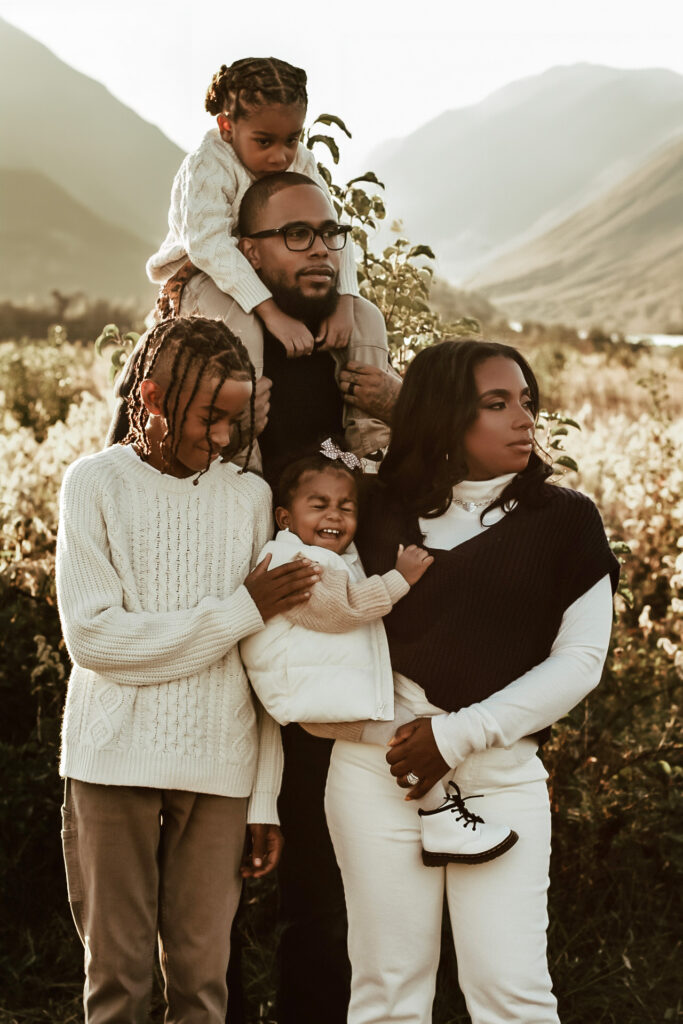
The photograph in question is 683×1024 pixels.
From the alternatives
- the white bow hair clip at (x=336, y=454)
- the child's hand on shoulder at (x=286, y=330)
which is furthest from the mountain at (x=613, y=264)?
the white bow hair clip at (x=336, y=454)

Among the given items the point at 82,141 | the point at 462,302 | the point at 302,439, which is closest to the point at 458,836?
the point at 302,439

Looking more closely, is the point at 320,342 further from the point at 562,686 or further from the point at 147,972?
the point at 147,972

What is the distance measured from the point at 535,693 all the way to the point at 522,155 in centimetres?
6163

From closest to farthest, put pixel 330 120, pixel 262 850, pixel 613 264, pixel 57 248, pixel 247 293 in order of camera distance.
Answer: pixel 262 850, pixel 247 293, pixel 330 120, pixel 57 248, pixel 613 264

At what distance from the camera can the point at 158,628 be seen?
2389 mm

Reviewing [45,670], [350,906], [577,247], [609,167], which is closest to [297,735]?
[350,906]

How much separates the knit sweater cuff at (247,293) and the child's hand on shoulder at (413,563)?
0.76 metres

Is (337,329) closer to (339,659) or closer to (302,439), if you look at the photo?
(302,439)

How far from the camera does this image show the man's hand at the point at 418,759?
2.41 metres

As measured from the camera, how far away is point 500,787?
98.3 inches

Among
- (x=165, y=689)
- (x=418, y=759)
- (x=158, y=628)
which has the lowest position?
(x=418, y=759)

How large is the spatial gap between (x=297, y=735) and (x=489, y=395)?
3.22 ft

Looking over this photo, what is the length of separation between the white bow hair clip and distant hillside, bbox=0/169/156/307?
29.4m

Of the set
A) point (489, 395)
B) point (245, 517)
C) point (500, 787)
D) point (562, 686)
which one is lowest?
point (500, 787)
